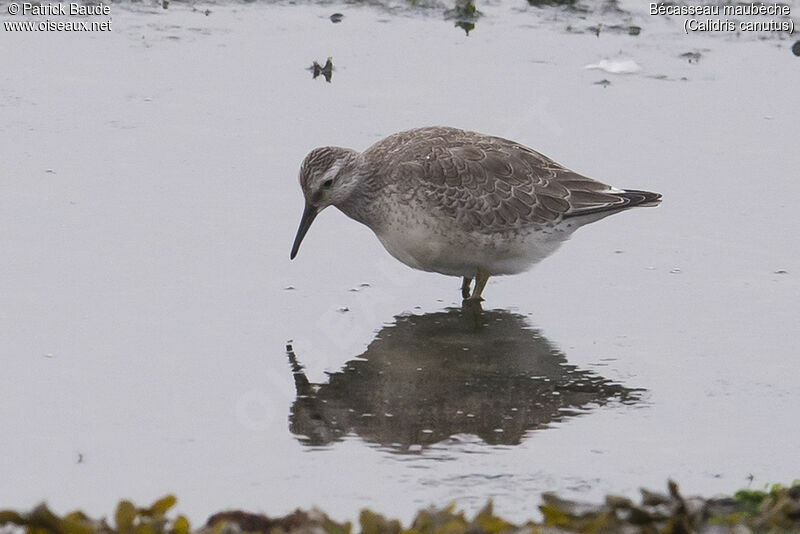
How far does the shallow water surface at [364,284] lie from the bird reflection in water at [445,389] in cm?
2

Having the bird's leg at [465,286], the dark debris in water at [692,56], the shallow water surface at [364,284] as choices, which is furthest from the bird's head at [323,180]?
the dark debris in water at [692,56]

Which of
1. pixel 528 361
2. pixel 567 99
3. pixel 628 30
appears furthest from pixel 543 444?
pixel 628 30

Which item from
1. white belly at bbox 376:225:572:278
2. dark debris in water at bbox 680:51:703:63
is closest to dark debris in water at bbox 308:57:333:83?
dark debris in water at bbox 680:51:703:63

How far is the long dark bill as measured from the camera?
9.70 metres

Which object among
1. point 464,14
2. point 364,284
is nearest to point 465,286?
point 364,284

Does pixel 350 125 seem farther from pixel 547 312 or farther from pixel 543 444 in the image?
pixel 543 444

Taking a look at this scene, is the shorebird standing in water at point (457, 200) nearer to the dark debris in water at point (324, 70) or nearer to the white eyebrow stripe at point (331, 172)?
the white eyebrow stripe at point (331, 172)

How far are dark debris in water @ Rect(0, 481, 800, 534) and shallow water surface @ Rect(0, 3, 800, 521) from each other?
0.76 meters

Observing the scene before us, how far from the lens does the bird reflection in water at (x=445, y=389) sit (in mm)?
7570

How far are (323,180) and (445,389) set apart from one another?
229 cm

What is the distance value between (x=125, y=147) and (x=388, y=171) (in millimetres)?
2928

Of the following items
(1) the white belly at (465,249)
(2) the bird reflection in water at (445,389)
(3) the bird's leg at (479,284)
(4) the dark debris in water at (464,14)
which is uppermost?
(4) the dark debris in water at (464,14)

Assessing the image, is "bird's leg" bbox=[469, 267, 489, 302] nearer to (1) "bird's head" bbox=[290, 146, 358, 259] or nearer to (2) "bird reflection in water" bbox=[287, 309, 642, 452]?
(2) "bird reflection in water" bbox=[287, 309, 642, 452]

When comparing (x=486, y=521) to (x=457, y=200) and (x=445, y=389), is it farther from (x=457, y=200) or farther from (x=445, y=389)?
(x=457, y=200)
